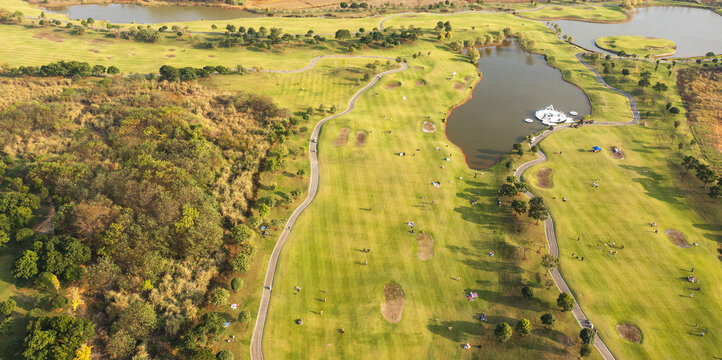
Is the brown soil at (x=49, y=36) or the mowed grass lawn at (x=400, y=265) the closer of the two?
the mowed grass lawn at (x=400, y=265)

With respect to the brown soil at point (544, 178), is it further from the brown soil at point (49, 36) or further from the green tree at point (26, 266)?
the brown soil at point (49, 36)

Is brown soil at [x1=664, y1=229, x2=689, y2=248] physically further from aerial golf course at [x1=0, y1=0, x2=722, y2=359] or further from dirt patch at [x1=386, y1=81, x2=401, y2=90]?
dirt patch at [x1=386, y1=81, x2=401, y2=90]

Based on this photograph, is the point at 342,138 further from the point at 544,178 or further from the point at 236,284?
the point at 544,178

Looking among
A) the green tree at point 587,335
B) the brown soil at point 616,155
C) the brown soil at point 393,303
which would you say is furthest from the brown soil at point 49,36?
the brown soil at point 616,155

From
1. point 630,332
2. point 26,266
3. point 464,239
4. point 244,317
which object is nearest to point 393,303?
point 464,239

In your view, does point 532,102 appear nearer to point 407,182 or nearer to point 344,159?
point 407,182

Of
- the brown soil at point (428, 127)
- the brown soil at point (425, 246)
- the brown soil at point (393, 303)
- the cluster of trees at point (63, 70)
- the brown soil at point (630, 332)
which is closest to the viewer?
the brown soil at point (630, 332)

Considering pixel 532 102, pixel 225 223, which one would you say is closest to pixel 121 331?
pixel 225 223
